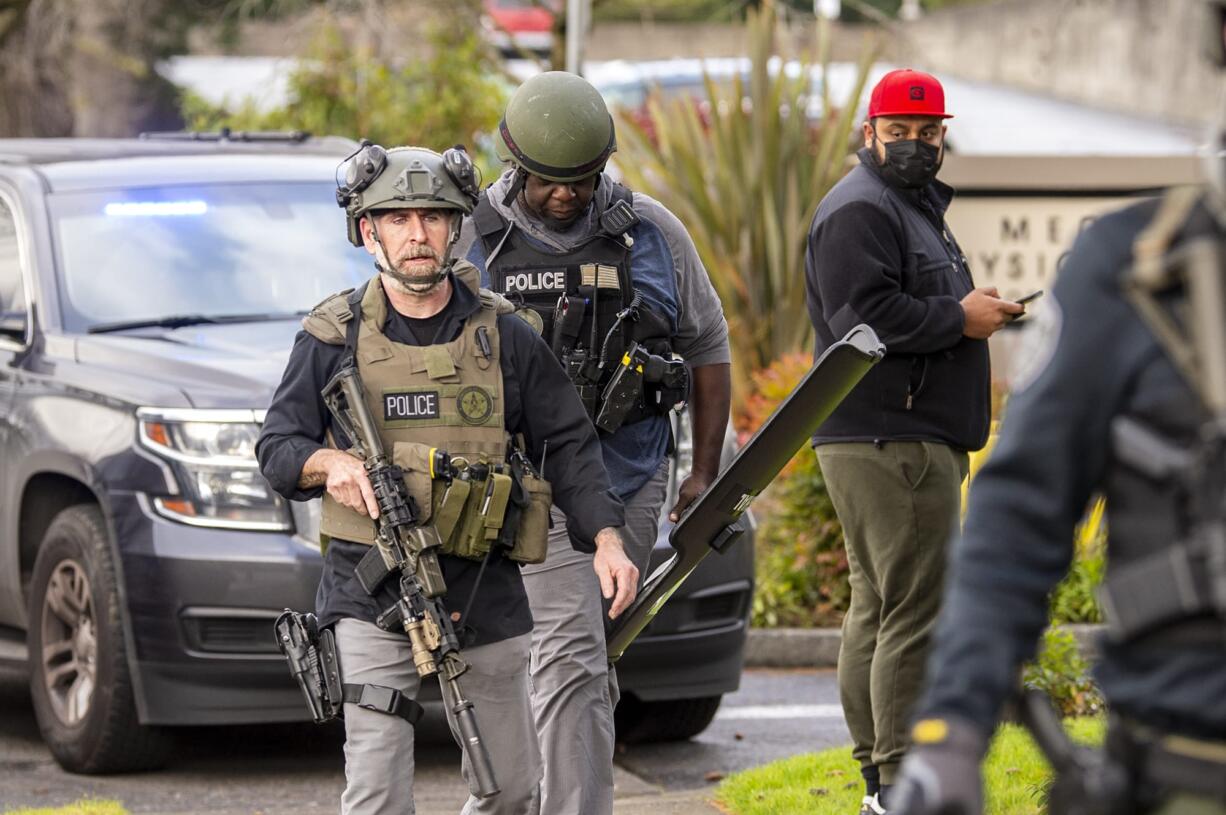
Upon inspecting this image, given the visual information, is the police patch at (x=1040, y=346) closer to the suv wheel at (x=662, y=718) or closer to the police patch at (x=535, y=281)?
the police patch at (x=535, y=281)

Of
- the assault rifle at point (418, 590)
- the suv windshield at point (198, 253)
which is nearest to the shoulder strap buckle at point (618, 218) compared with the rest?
the assault rifle at point (418, 590)

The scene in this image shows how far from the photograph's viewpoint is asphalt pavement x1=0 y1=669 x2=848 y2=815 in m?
6.36

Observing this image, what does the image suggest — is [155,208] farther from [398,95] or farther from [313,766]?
[398,95]

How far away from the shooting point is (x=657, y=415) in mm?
5348

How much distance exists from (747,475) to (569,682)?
0.69 metres

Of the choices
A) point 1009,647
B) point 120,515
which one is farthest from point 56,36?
point 1009,647

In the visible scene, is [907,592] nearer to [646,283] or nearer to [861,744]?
[861,744]

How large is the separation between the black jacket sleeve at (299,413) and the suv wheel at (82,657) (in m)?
2.19

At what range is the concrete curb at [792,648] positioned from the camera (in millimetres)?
8820

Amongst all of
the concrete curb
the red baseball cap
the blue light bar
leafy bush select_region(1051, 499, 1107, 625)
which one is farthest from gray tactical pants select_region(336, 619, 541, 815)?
leafy bush select_region(1051, 499, 1107, 625)

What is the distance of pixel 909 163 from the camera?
214 inches

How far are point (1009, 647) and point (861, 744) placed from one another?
313 centimetres

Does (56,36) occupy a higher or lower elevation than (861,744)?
higher

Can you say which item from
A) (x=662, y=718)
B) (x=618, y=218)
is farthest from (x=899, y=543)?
(x=662, y=718)
